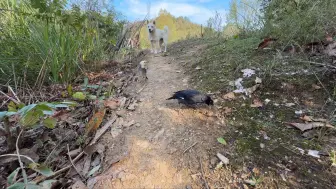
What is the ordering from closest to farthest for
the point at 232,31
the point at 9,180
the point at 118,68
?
1. the point at 9,180
2. the point at 118,68
3. the point at 232,31

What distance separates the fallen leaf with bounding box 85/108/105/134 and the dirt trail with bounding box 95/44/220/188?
13 cm

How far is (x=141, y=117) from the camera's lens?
1.70m

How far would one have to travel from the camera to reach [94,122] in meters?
1.53

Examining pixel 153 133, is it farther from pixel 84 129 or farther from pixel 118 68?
pixel 118 68

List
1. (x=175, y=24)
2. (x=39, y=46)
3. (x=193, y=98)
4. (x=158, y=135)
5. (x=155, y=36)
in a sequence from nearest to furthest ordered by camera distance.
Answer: (x=158, y=135) < (x=193, y=98) < (x=39, y=46) < (x=155, y=36) < (x=175, y=24)

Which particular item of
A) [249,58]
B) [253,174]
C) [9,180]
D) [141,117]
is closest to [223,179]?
[253,174]

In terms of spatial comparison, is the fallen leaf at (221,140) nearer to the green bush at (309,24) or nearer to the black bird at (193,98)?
the black bird at (193,98)

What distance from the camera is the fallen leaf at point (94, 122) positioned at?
4.92 feet

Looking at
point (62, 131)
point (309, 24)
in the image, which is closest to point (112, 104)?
point (62, 131)

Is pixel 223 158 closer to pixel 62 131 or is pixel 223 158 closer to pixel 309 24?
pixel 62 131

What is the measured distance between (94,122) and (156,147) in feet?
1.64

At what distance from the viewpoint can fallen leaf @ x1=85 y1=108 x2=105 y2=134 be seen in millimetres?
1500

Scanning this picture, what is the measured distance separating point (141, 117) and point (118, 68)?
6.12 feet

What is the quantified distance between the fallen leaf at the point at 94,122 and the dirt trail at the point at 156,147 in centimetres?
13
